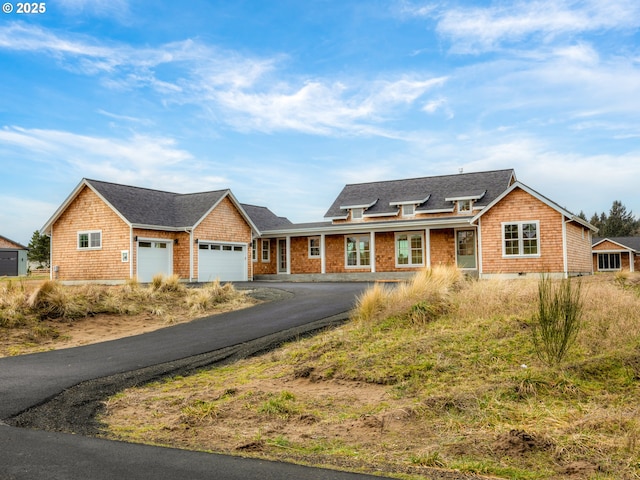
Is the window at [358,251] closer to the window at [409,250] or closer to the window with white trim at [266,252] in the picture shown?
the window at [409,250]

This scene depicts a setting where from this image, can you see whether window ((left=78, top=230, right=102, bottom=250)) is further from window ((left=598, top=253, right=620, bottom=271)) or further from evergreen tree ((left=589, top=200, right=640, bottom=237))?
evergreen tree ((left=589, top=200, right=640, bottom=237))

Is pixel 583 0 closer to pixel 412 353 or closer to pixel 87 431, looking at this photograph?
pixel 412 353

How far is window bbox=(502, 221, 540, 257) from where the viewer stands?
24.3 metres

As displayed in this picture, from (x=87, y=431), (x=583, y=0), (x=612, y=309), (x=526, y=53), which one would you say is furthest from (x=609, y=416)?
(x=526, y=53)

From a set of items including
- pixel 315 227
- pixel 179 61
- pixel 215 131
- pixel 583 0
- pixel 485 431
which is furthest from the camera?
pixel 315 227

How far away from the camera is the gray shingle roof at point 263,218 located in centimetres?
3788

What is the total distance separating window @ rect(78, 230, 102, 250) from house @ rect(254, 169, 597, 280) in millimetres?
9559

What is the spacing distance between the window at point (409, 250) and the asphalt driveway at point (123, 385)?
13.2 m

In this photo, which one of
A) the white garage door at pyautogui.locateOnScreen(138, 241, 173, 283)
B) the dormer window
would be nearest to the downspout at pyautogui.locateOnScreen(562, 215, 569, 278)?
the dormer window

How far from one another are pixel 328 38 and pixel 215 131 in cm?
818

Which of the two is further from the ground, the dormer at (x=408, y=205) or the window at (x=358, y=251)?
the dormer at (x=408, y=205)

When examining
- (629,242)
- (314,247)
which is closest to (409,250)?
(314,247)

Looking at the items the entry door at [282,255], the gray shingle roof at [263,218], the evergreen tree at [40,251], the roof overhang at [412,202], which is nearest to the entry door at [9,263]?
the evergreen tree at [40,251]

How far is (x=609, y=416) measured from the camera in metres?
5.82
